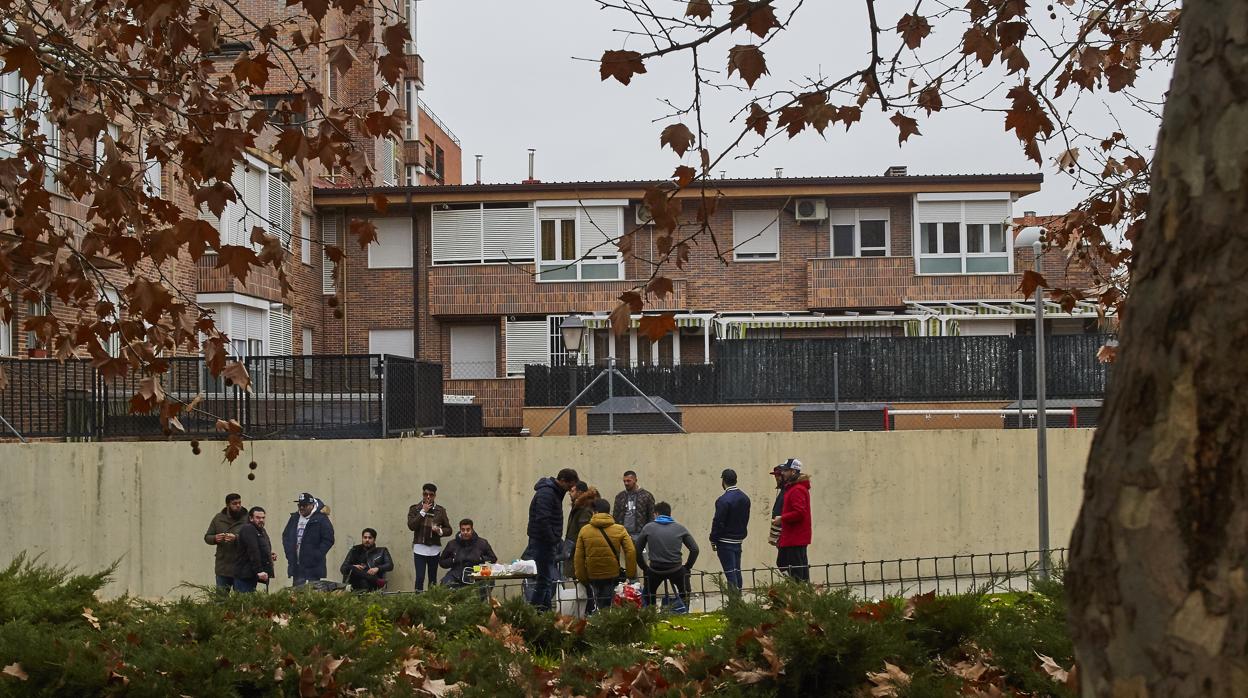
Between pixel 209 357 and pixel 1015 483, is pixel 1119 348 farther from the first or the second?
pixel 1015 483

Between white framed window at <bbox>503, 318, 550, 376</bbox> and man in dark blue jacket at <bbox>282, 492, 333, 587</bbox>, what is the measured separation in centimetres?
2072

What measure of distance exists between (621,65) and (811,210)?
3137 cm

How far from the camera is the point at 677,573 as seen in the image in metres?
14.1

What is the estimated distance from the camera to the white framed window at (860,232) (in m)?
36.9

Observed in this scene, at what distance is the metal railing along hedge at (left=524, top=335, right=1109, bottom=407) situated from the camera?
23.0 m

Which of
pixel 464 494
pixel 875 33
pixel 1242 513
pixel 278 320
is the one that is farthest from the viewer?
pixel 278 320

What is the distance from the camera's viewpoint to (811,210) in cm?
3650

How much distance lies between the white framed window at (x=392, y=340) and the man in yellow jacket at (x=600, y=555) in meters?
25.4

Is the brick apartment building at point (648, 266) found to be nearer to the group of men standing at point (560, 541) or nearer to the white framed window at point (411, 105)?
the white framed window at point (411, 105)

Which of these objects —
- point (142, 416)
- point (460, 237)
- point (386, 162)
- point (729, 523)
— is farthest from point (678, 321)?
point (729, 523)

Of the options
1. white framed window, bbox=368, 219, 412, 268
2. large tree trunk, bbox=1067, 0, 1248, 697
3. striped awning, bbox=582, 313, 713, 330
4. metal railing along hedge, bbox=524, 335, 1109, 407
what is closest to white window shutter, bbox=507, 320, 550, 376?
striped awning, bbox=582, 313, 713, 330

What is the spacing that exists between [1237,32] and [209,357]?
6025 mm

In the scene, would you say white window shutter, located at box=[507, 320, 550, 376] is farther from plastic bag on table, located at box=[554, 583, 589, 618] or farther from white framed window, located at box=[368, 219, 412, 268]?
plastic bag on table, located at box=[554, 583, 589, 618]

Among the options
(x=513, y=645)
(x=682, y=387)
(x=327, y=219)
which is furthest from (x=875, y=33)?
(x=327, y=219)
